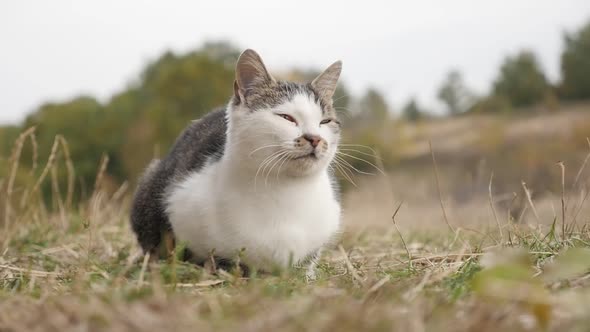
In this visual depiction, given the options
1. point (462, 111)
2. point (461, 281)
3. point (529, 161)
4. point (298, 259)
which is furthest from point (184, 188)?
point (462, 111)

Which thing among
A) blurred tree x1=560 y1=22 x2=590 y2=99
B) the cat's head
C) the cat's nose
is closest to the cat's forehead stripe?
the cat's head

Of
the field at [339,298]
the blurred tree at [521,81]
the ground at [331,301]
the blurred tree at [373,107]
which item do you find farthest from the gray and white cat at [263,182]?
the blurred tree at [521,81]

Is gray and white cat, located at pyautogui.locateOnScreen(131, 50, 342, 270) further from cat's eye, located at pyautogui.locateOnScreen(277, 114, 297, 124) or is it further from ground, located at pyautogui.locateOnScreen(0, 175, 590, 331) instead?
ground, located at pyautogui.locateOnScreen(0, 175, 590, 331)

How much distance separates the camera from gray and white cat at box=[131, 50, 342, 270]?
91.5 inches

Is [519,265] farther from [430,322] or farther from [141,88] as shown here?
[141,88]

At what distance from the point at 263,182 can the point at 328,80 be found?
650 mm

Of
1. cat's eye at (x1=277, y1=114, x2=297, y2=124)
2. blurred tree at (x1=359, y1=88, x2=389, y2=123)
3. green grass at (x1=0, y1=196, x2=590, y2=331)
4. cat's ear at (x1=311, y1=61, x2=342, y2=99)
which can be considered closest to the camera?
green grass at (x1=0, y1=196, x2=590, y2=331)

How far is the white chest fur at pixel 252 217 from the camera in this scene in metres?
2.33

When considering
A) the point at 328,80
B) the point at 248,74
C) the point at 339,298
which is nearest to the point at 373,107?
the point at 328,80

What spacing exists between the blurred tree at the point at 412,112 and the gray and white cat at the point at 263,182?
1854 cm

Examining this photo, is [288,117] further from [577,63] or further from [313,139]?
[577,63]

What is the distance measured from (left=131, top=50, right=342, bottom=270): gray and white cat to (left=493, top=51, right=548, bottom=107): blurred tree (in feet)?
64.7

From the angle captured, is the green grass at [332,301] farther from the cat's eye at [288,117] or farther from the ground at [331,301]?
the cat's eye at [288,117]

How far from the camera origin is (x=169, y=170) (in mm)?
2834
